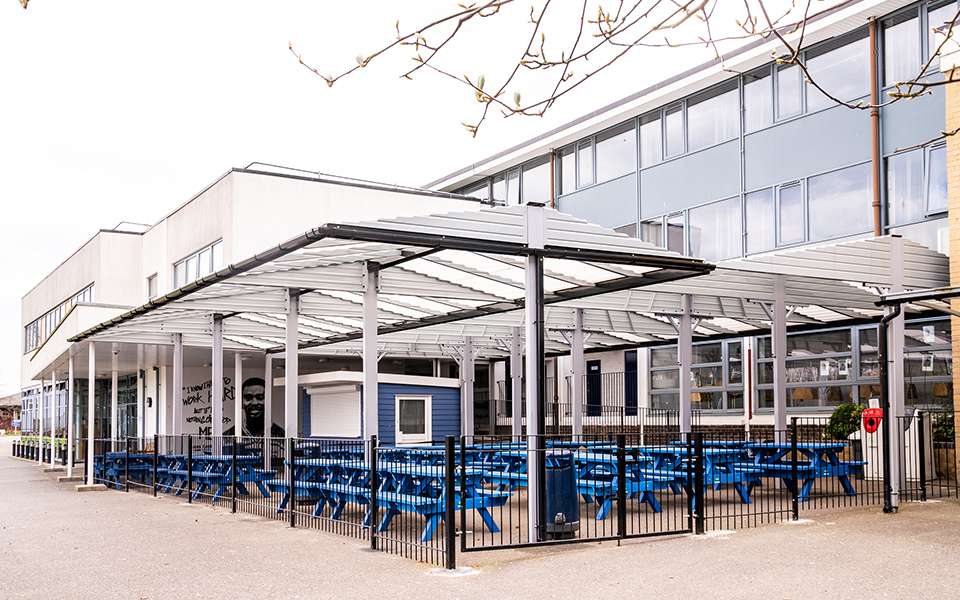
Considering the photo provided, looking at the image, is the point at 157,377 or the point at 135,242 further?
the point at 135,242

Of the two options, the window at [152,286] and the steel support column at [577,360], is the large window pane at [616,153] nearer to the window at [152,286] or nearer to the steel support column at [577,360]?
the steel support column at [577,360]

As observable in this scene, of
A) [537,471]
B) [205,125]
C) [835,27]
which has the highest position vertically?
[835,27]

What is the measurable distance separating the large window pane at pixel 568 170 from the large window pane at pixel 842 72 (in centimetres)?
885

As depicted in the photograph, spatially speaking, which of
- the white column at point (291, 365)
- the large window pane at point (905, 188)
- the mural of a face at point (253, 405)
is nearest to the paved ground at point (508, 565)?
the white column at point (291, 365)

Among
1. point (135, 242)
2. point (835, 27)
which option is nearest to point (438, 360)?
point (135, 242)

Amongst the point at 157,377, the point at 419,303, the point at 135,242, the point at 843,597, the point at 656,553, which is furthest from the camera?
the point at 135,242

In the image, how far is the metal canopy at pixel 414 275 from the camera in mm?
10875

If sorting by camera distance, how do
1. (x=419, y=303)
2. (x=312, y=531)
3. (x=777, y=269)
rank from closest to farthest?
(x=312, y=531) < (x=777, y=269) < (x=419, y=303)

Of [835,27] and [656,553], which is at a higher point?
[835,27]

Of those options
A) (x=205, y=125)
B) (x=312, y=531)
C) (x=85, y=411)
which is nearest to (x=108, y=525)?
(x=312, y=531)

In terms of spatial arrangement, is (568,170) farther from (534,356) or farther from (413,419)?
(534,356)

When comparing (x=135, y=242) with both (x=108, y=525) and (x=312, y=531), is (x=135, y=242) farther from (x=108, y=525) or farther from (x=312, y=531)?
(x=312, y=531)

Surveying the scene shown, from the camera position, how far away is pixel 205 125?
1280 cm

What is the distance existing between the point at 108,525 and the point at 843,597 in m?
9.56
